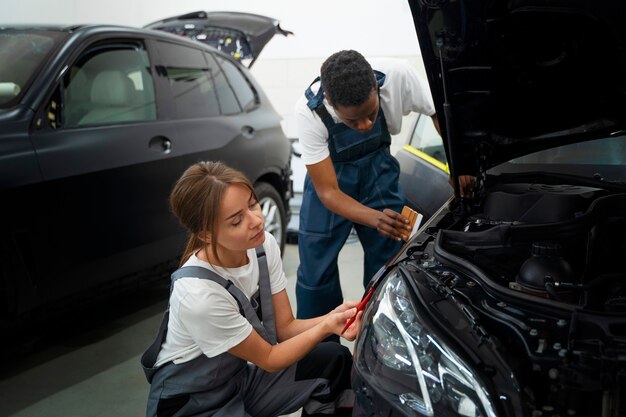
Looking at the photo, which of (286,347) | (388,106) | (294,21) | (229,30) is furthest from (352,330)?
(294,21)

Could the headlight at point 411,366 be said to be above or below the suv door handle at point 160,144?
above

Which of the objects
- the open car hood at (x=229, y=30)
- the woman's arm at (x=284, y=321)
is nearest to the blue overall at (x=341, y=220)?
the woman's arm at (x=284, y=321)

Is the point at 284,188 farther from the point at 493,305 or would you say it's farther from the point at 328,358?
the point at 493,305

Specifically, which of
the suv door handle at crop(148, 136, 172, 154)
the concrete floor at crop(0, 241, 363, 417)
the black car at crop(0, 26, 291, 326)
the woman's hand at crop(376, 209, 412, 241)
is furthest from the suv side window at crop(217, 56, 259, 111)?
the woman's hand at crop(376, 209, 412, 241)

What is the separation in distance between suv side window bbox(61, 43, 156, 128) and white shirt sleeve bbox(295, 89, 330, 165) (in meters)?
0.95

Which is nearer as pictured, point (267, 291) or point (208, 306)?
point (208, 306)

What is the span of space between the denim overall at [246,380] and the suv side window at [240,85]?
6.80ft

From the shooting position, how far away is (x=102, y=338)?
296cm

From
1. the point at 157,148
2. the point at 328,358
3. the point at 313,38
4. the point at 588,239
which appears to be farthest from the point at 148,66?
the point at 313,38

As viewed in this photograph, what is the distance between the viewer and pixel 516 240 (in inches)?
59.0

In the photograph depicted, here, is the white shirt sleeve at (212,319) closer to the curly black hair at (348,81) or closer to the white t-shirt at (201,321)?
the white t-shirt at (201,321)

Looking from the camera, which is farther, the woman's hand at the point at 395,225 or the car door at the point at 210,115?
the car door at the point at 210,115

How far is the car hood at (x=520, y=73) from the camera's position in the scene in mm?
1639

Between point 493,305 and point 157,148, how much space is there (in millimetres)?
2046
